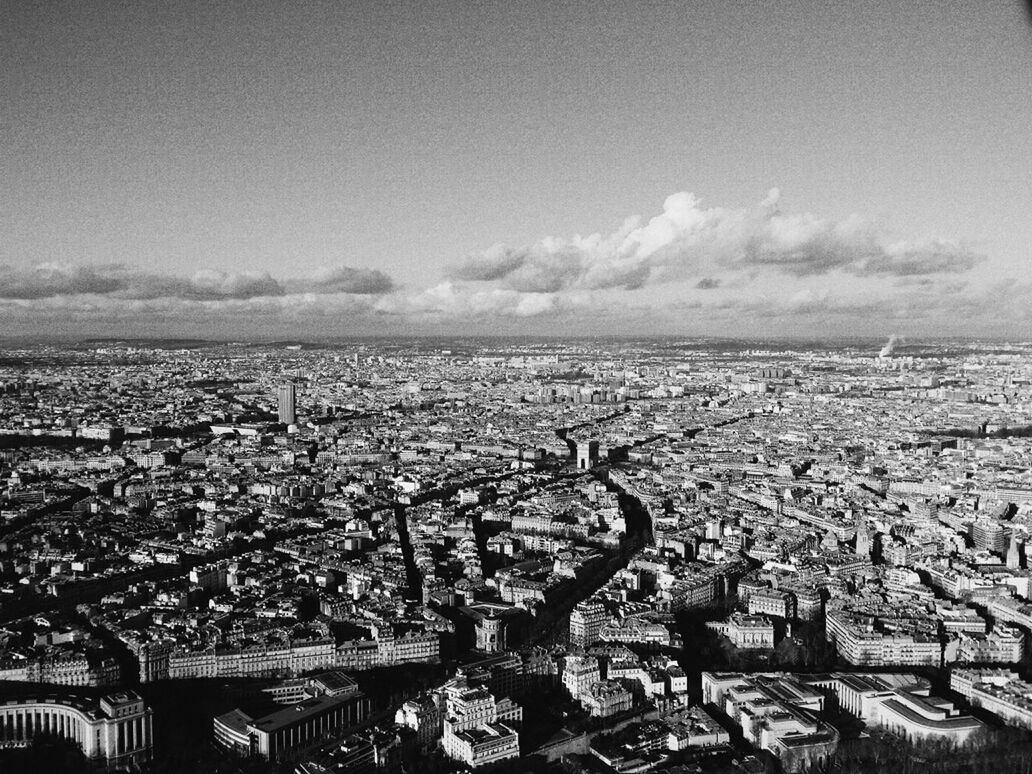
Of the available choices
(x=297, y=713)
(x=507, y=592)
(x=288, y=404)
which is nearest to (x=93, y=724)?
(x=297, y=713)

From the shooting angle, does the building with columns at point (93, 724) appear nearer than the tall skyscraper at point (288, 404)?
Yes

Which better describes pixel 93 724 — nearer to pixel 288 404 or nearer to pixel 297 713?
pixel 297 713

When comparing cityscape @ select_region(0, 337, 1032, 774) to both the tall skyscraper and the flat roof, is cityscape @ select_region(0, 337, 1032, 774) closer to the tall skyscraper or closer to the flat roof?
the flat roof

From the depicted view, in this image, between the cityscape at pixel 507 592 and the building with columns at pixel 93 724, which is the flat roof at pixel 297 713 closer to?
the cityscape at pixel 507 592

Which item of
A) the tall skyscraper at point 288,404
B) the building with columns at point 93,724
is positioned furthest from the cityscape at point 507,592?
the tall skyscraper at point 288,404

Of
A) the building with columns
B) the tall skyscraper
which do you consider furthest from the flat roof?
the tall skyscraper

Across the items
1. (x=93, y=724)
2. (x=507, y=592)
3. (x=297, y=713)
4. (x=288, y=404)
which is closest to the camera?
(x=93, y=724)

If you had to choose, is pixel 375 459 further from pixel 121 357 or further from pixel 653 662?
pixel 121 357
